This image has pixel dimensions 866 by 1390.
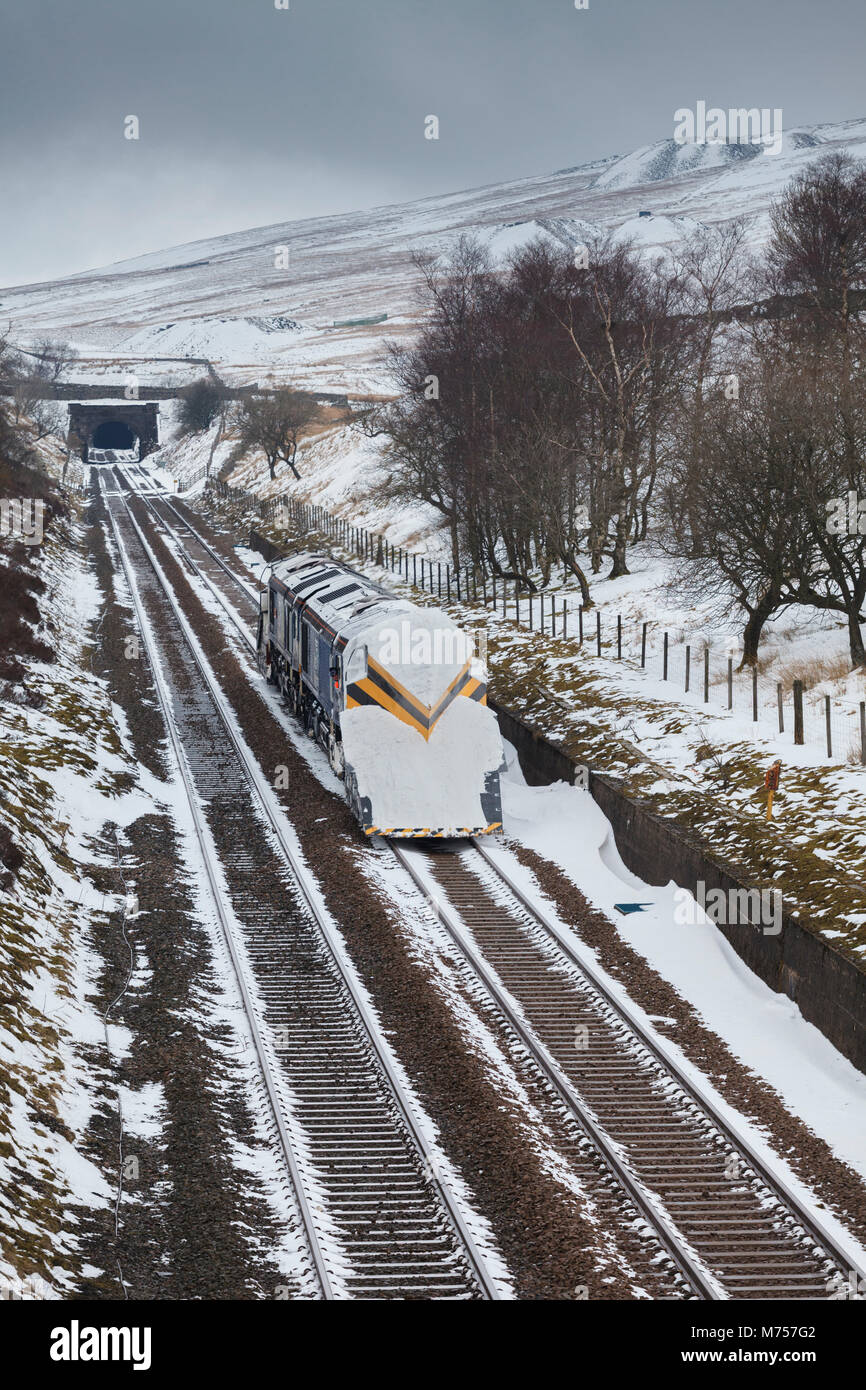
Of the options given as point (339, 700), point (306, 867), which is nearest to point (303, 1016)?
point (306, 867)

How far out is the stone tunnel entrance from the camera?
143125mm

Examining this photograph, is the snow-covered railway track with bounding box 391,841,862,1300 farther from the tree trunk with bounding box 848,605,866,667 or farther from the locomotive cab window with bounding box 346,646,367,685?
the tree trunk with bounding box 848,605,866,667

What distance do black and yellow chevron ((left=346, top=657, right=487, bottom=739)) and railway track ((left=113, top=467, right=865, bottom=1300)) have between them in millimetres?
3073

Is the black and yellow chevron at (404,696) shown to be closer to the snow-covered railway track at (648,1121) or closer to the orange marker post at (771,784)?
the snow-covered railway track at (648,1121)

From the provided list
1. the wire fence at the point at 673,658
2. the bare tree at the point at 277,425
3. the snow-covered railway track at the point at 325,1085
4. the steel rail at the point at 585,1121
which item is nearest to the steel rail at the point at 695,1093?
the steel rail at the point at 585,1121

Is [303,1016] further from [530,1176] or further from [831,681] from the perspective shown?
[831,681]

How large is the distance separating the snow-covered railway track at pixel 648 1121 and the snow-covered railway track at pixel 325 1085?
1745 mm

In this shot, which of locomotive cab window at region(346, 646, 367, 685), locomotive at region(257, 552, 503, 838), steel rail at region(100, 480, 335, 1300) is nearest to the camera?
steel rail at region(100, 480, 335, 1300)

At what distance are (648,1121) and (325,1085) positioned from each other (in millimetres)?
3404

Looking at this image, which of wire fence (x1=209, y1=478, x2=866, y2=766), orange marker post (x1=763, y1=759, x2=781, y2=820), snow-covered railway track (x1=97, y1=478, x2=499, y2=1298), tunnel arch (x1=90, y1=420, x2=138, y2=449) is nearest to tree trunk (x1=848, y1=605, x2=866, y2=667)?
wire fence (x1=209, y1=478, x2=866, y2=766)

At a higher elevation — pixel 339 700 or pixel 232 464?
pixel 232 464
